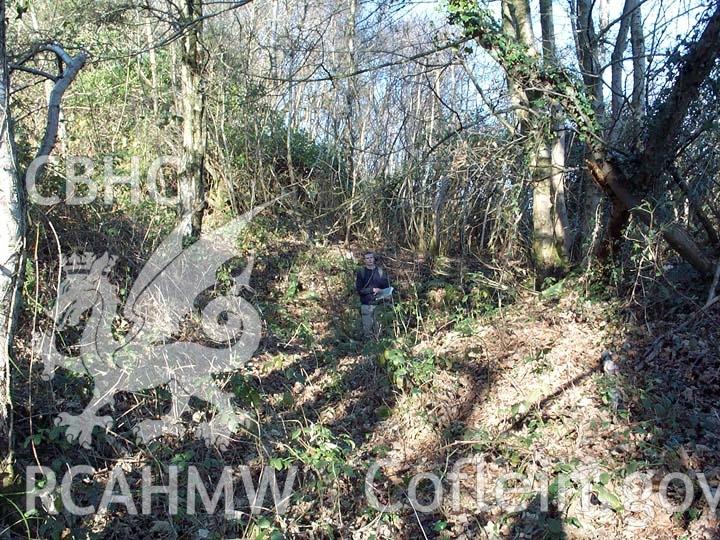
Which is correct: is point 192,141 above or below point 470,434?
above

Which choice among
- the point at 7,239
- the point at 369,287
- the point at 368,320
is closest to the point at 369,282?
the point at 369,287

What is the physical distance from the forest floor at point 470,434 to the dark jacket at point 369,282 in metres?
1.06

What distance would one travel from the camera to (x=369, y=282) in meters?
8.94

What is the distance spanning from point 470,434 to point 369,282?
146 inches

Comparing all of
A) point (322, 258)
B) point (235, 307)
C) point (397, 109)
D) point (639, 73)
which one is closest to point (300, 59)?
point (397, 109)

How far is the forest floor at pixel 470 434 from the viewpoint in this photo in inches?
180

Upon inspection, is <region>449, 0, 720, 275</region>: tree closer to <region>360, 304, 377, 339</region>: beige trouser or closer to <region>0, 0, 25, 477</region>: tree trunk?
<region>360, 304, 377, 339</region>: beige trouser

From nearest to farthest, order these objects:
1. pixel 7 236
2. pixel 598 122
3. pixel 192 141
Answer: pixel 7 236, pixel 598 122, pixel 192 141

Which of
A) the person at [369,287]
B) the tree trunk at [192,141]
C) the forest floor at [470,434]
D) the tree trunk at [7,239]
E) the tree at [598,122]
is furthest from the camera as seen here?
the tree trunk at [192,141]

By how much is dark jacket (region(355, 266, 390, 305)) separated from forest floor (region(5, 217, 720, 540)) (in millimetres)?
1056

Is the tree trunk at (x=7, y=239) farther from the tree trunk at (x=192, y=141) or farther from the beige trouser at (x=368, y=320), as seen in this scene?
the tree trunk at (x=192, y=141)

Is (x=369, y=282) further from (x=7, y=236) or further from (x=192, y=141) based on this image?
(x=7, y=236)

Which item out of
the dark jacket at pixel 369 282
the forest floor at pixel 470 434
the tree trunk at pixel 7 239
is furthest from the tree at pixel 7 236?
the dark jacket at pixel 369 282

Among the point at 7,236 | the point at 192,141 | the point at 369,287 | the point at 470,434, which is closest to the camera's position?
the point at 7,236
